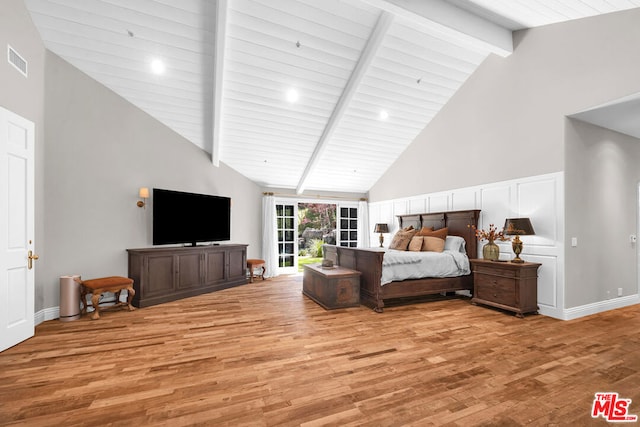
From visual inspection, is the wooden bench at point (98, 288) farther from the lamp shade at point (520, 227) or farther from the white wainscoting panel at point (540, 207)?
the white wainscoting panel at point (540, 207)

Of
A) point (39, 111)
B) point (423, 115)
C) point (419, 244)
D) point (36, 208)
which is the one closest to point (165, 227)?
point (36, 208)

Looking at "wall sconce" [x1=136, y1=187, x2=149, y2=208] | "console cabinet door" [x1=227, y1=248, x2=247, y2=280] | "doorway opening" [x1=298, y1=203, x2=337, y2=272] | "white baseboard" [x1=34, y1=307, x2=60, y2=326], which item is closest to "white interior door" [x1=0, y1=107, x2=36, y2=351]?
"white baseboard" [x1=34, y1=307, x2=60, y2=326]

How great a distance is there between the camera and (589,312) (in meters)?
3.84

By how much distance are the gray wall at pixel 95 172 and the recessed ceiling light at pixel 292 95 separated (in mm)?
2116

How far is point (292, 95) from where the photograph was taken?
4.68 metres

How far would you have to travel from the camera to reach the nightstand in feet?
12.2

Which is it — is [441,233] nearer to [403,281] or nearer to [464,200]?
[464,200]

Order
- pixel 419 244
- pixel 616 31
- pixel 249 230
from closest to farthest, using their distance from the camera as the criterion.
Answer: pixel 616 31
pixel 419 244
pixel 249 230

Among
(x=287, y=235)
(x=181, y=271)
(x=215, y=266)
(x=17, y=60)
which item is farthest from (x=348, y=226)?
(x=17, y=60)

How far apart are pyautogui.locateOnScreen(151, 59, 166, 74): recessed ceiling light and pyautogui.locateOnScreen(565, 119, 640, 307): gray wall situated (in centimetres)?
530

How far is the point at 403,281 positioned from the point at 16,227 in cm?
447

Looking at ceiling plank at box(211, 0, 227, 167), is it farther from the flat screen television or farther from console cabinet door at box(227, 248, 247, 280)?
console cabinet door at box(227, 248, 247, 280)

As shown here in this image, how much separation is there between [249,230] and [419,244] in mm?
3732

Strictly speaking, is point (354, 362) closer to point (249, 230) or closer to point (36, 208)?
point (36, 208)
